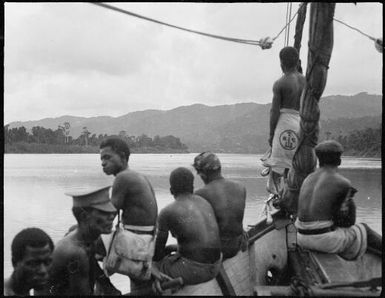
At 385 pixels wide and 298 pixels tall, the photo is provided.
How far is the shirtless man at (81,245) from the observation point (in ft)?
12.1

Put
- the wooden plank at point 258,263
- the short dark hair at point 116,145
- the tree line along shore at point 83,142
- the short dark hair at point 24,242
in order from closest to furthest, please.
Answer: the short dark hair at point 24,242 → the short dark hair at point 116,145 → the wooden plank at point 258,263 → the tree line along shore at point 83,142

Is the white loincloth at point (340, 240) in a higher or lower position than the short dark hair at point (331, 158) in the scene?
lower

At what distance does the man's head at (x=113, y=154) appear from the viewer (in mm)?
4551

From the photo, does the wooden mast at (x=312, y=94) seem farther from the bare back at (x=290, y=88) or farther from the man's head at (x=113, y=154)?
the man's head at (x=113, y=154)

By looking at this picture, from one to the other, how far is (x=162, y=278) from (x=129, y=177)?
3.10 feet

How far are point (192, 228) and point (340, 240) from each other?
1349mm

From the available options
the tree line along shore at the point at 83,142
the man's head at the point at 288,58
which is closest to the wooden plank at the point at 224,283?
the man's head at the point at 288,58

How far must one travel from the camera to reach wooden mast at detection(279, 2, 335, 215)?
4.93 meters

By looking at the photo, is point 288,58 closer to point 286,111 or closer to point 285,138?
point 286,111

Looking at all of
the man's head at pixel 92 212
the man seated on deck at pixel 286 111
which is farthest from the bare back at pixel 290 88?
the man's head at pixel 92 212

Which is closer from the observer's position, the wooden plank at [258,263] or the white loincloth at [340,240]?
the white loincloth at [340,240]

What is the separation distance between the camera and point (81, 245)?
3787mm

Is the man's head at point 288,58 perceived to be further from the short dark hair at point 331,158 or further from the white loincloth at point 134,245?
the white loincloth at point 134,245

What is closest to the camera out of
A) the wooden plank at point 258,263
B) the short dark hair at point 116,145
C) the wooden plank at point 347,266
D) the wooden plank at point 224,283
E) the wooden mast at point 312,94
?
the wooden plank at point 347,266
